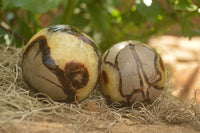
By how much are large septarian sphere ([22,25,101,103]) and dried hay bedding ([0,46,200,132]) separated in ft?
0.19

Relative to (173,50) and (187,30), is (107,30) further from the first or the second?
(173,50)

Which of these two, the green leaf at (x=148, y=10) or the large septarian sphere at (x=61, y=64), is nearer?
the large septarian sphere at (x=61, y=64)

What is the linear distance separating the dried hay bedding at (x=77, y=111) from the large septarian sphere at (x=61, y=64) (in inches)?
2.3

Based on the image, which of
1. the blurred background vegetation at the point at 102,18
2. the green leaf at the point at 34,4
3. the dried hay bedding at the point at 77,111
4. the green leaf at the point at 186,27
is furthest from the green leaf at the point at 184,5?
the green leaf at the point at 34,4

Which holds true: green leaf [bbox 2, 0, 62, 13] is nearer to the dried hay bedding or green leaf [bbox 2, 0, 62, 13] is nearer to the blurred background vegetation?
the blurred background vegetation

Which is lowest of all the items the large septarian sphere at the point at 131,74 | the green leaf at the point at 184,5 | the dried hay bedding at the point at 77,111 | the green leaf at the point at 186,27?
the dried hay bedding at the point at 77,111

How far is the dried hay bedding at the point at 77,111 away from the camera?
1065mm

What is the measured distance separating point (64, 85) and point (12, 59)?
0.51 metres

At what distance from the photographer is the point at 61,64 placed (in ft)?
3.91

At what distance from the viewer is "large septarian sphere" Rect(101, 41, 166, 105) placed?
1306 millimetres

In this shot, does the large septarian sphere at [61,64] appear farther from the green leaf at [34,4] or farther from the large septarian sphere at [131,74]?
the green leaf at [34,4]

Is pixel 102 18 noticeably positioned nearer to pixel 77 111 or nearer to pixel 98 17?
pixel 98 17

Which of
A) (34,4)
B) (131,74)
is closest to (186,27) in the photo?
(131,74)

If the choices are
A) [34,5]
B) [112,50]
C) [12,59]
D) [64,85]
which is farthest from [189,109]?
[34,5]
